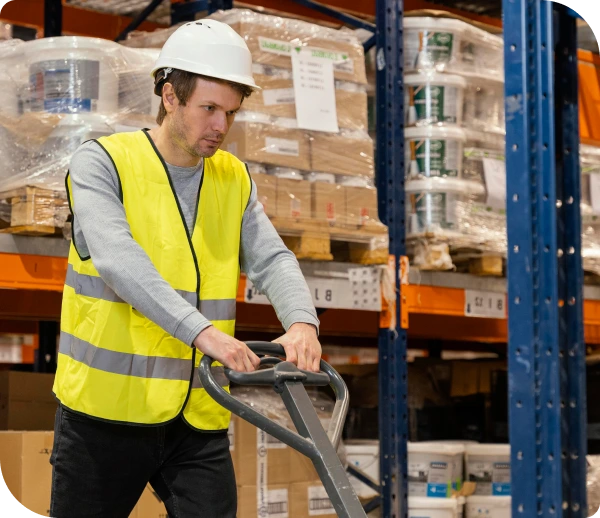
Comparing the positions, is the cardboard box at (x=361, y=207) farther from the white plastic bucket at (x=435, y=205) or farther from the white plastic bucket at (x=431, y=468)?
the white plastic bucket at (x=431, y=468)

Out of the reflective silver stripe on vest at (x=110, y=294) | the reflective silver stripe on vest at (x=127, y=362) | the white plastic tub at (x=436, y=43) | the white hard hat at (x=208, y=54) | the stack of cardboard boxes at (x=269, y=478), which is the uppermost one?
the white plastic tub at (x=436, y=43)

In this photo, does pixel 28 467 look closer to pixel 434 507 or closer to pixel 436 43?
pixel 434 507

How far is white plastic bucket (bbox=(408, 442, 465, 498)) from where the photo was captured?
554 centimetres

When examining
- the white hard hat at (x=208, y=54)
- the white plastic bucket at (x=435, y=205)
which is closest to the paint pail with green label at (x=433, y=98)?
the white plastic bucket at (x=435, y=205)

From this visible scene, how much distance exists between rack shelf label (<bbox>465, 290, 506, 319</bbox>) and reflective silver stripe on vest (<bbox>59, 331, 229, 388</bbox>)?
2854 millimetres

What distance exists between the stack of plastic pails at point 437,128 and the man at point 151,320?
236cm

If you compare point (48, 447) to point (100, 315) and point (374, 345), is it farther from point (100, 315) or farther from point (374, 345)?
point (374, 345)

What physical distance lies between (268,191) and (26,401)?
5.09ft

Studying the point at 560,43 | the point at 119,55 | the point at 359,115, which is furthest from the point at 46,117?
the point at 560,43

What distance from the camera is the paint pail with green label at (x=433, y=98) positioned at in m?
5.47

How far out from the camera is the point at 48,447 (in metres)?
4.34

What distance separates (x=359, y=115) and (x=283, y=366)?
2.61 metres

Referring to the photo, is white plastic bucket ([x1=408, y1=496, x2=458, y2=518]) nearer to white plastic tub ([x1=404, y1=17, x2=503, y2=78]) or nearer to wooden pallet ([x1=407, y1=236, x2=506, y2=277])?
wooden pallet ([x1=407, y1=236, x2=506, y2=277])

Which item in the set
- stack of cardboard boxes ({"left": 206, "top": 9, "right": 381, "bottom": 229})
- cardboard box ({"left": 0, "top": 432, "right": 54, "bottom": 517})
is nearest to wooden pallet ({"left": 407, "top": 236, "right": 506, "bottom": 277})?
stack of cardboard boxes ({"left": 206, "top": 9, "right": 381, "bottom": 229})
